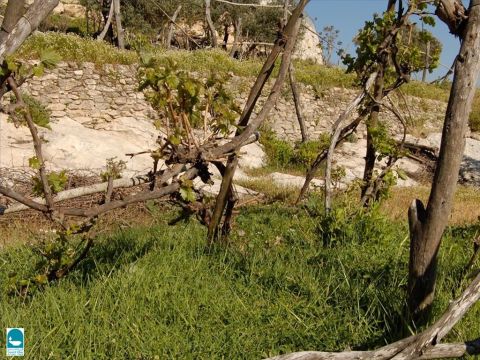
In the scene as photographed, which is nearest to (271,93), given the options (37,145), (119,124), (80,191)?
(80,191)

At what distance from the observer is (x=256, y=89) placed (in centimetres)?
396

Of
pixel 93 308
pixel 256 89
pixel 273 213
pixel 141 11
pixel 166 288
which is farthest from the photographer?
pixel 141 11

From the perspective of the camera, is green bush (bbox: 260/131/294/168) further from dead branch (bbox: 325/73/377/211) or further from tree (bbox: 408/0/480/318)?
tree (bbox: 408/0/480/318)

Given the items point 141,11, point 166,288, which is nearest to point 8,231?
point 166,288

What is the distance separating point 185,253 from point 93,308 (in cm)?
95

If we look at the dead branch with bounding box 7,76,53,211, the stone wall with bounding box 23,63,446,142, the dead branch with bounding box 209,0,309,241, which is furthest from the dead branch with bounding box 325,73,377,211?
the stone wall with bounding box 23,63,446,142

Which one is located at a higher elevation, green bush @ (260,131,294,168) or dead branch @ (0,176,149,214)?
dead branch @ (0,176,149,214)

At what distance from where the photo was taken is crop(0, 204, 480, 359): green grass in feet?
8.71

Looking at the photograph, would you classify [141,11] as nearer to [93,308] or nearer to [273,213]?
[273,213]

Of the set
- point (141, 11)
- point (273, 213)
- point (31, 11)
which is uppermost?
point (141, 11)

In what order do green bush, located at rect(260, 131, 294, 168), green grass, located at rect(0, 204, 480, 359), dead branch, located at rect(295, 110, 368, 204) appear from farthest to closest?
green bush, located at rect(260, 131, 294, 168) → dead branch, located at rect(295, 110, 368, 204) → green grass, located at rect(0, 204, 480, 359)

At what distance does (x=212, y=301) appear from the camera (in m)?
3.03

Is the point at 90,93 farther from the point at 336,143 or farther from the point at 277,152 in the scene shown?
the point at 336,143

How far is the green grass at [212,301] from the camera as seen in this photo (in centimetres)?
266
